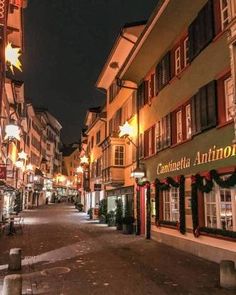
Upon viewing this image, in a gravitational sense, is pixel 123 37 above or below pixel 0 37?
above

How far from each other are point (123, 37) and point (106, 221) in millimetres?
14641

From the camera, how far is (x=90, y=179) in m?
39.5

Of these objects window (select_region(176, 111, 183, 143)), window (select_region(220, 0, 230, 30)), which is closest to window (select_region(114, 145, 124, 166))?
window (select_region(176, 111, 183, 143))

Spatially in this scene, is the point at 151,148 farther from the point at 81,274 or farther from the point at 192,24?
the point at 81,274

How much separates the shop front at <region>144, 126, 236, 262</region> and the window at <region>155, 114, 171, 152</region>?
0.39 meters

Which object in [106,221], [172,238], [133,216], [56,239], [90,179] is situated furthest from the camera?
[90,179]

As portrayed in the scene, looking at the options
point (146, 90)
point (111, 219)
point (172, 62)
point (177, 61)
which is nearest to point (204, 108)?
point (177, 61)

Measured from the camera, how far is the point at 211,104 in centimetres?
1180

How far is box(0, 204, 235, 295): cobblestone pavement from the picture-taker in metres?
8.26

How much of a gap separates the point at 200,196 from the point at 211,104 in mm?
3542

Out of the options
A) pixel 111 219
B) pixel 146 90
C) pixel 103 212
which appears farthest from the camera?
pixel 103 212

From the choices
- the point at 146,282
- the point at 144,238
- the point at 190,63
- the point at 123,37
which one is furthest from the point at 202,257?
Result: the point at 123,37

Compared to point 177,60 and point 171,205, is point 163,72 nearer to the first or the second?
point 177,60

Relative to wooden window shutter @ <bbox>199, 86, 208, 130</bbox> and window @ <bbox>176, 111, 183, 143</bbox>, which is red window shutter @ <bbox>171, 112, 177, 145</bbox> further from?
wooden window shutter @ <bbox>199, 86, 208, 130</bbox>
